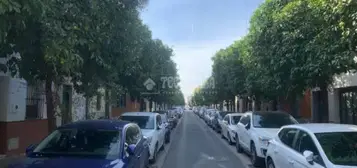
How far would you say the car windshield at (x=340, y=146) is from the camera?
6242 millimetres

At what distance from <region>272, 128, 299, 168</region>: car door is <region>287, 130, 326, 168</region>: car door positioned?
0.12 metres

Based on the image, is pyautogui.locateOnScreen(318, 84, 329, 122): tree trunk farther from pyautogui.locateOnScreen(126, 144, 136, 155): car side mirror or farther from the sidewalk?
pyautogui.locateOnScreen(126, 144, 136, 155): car side mirror

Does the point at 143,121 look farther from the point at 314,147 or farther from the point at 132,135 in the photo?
the point at 314,147

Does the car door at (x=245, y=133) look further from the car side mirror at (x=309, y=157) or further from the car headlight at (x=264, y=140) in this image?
the car side mirror at (x=309, y=157)

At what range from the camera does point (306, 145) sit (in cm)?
711

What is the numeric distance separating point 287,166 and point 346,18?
3096 millimetres

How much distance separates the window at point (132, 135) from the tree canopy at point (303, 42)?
15.5 feet

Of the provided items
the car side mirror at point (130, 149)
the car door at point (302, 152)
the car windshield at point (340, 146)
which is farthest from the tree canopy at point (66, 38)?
the car windshield at point (340, 146)

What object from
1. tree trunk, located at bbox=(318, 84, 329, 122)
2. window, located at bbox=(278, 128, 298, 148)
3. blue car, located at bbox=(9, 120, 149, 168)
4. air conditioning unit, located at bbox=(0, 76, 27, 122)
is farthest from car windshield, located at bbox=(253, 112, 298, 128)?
tree trunk, located at bbox=(318, 84, 329, 122)

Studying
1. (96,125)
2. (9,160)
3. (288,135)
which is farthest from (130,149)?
(288,135)

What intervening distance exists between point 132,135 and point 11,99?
6.80m

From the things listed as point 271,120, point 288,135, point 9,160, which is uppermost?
point 271,120

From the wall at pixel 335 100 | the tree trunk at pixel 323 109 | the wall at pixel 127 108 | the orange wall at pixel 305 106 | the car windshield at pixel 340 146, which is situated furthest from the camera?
the wall at pixel 127 108

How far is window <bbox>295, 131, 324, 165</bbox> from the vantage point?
21.0ft
